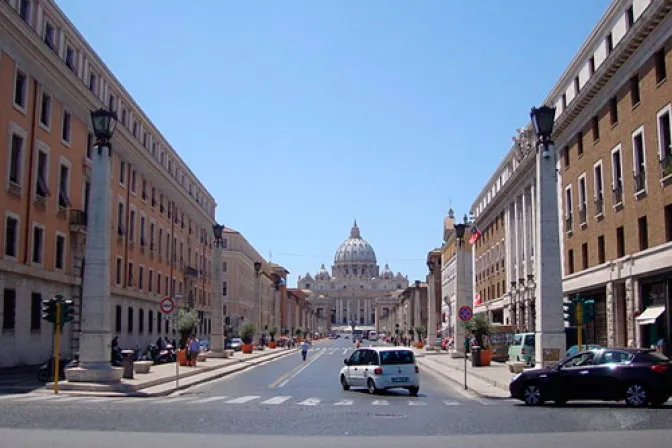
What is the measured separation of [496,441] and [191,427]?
216 inches

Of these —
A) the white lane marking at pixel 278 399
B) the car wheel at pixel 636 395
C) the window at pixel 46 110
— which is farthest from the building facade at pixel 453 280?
the car wheel at pixel 636 395

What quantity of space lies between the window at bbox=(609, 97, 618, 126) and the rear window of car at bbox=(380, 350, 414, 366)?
17.0m

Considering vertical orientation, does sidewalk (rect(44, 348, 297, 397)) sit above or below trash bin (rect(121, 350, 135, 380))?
below

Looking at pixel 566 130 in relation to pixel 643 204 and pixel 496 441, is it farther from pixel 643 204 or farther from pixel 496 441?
pixel 496 441

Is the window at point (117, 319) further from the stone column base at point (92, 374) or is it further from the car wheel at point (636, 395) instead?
the car wheel at point (636, 395)

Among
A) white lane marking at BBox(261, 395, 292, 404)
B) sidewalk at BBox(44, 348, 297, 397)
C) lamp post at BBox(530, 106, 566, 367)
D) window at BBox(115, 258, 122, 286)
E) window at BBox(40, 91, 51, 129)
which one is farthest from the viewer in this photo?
window at BBox(115, 258, 122, 286)

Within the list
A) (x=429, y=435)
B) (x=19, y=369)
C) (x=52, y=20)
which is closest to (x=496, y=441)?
(x=429, y=435)

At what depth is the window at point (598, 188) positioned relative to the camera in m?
39.0

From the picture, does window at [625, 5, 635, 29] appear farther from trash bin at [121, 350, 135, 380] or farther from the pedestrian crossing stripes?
trash bin at [121, 350, 135, 380]

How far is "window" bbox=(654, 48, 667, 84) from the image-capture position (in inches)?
1216

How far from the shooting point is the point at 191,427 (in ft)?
48.1

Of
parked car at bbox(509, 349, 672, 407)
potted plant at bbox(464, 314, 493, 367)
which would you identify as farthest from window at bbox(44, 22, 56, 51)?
parked car at bbox(509, 349, 672, 407)

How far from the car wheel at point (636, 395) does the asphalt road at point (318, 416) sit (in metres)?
0.30

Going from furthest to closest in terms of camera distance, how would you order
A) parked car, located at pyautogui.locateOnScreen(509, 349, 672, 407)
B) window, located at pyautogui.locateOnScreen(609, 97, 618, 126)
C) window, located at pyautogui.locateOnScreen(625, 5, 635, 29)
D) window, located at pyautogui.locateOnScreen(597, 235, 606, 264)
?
1. window, located at pyautogui.locateOnScreen(597, 235, 606, 264)
2. window, located at pyautogui.locateOnScreen(609, 97, 618, 126)
3. window, located at pyautogui.locateOnScreen(625, 5, 635, 29)
4. parked car, located at pyautogui.locateOnScreen(509, 349, 672, 407)
